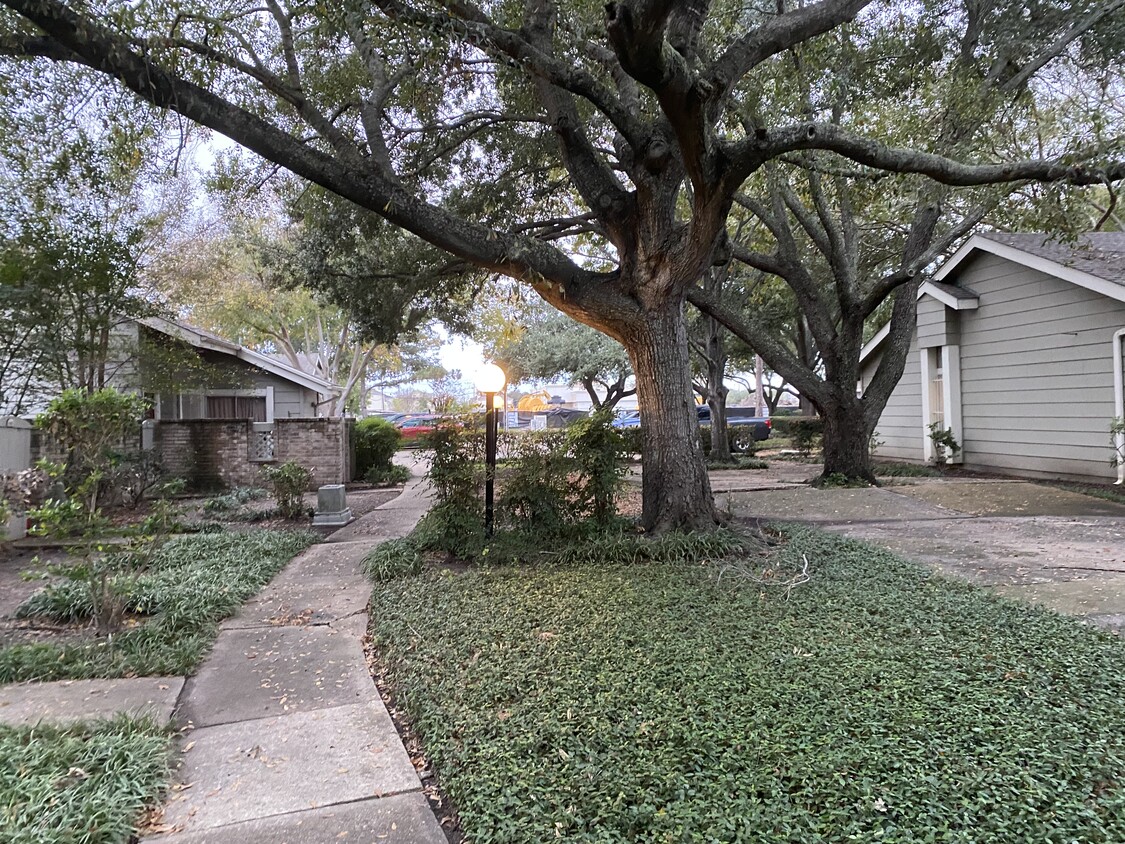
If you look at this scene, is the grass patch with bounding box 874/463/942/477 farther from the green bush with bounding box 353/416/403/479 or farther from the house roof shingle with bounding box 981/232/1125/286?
the green bush with bounding box 353/416/403/479

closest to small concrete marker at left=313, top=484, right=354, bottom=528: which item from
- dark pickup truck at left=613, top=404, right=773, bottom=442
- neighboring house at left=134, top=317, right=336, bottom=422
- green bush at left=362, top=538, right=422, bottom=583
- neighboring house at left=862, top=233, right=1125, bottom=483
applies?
green bush at left=362, top=538, right=422, bottom=583

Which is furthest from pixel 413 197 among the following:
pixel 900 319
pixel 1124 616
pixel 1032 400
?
pixel 1032 400

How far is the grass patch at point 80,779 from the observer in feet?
7.26

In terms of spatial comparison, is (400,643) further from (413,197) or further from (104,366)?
(104,366)

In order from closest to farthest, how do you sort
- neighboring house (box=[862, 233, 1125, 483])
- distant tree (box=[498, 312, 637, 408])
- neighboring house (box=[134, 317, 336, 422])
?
neighboring house (box=[862, 233, 1125, 483]), neighboring house (box=[134, 317, 336, 422]), distant tree (box=[498, 312, 637, 408])

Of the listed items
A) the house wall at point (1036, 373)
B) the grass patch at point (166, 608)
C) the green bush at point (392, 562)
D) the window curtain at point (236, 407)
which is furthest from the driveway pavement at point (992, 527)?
the window curtain at point (236, 407)

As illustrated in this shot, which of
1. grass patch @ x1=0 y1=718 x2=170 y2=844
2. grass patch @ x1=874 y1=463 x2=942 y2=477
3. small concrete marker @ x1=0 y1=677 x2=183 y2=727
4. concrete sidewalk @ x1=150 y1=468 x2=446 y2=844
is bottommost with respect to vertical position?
concrete sidewalk @ x1=150 y1=468 x2=446 y2=844

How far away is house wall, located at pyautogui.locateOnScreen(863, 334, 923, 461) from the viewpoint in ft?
48.4

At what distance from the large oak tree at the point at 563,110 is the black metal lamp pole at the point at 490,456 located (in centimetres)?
141

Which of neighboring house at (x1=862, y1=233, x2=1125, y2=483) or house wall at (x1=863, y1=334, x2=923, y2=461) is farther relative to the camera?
house wall at (x1=863, y1=334, x2=923, y2=461)

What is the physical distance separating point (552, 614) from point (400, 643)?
3.41 feet

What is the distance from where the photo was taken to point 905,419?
15.4 meters

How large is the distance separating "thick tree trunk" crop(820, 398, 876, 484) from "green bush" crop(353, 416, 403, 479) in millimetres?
9393

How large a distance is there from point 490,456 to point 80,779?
14.0 feet
